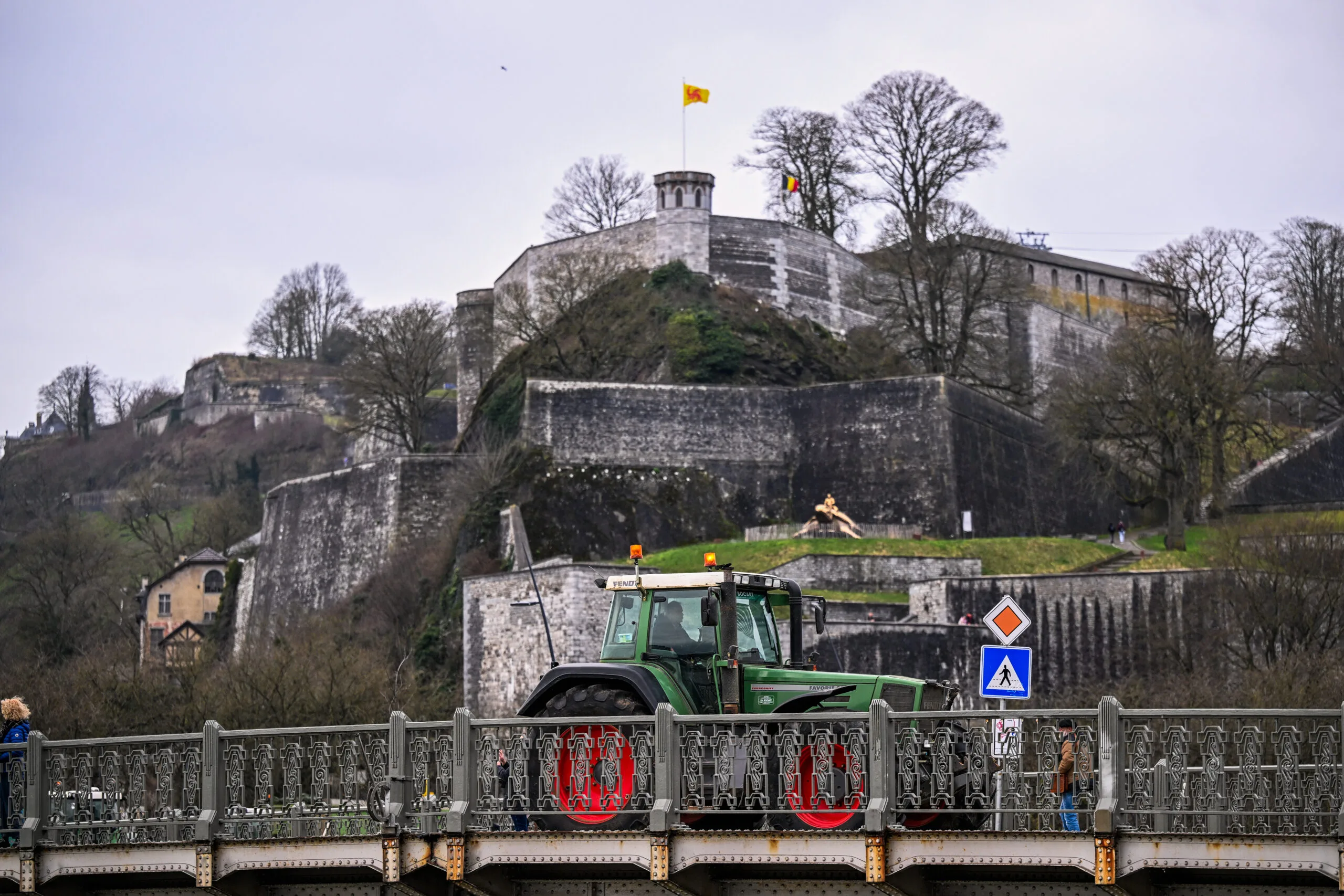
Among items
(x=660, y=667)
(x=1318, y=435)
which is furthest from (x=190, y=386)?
(x=660, y=667)

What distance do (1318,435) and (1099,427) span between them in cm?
1047

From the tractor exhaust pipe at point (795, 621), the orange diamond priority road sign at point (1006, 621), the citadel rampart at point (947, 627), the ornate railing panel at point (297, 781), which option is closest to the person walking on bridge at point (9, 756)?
the ornate railing panel at point (297, 781)

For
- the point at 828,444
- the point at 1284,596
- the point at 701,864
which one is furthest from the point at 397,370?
the point at 701,864

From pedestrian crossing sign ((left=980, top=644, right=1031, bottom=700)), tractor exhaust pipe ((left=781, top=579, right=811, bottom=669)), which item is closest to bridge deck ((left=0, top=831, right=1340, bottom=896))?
tractor exhaust pipe ((left=781, top=579, right=811, bottom=669))

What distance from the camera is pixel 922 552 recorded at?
48250mm

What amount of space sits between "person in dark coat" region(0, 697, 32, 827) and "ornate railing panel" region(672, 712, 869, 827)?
6004mm

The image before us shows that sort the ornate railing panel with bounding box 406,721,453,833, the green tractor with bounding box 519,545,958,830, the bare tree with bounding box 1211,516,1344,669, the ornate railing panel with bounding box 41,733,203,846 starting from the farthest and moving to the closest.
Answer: the bare tree with bounding box 1211,516,1344,669 → the ornate railing panel with bounding box 41,733,203,846 → the green tractor with bounding box 519,545,958,830 → the ornate railing panel with bounding box 406,721,453,833

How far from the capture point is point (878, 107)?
7062cm

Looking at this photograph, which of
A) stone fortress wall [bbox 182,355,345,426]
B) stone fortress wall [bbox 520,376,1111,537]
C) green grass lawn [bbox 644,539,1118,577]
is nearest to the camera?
green grass lawn [bbox 644,539,1118,577]

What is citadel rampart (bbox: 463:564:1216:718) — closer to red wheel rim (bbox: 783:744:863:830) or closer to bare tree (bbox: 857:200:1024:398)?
bare tree (bbox: 857:200:1024:398)

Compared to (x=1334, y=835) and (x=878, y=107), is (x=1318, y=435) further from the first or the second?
(x=1334, y=835)

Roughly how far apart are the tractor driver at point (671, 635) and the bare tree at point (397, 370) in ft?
172

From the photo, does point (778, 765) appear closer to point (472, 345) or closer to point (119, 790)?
point (119, 790)

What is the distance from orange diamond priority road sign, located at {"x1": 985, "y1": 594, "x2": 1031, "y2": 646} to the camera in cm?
1833
